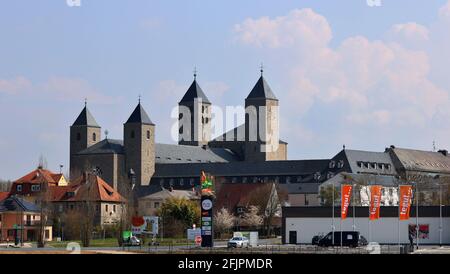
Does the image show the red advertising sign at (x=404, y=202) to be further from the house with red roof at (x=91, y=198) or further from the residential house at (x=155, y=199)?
the residential house at (x=155, y=199)

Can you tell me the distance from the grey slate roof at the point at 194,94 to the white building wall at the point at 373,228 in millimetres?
106153

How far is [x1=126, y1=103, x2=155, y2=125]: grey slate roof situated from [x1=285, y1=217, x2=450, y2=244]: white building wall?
8388cm

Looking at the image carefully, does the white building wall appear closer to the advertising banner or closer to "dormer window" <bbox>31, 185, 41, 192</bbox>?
the advertising banner

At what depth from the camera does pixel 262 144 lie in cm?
18275

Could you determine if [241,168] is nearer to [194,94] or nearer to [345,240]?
[194,94]

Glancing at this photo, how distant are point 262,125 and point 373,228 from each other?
9941 centimetres

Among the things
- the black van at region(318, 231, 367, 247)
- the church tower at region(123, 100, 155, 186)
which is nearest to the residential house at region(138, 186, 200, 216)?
the church tower at region(123, 100, 155, 186)

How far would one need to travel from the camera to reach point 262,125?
183750 mm

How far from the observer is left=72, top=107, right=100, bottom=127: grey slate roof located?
578 feet

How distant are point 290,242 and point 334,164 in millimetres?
70959
